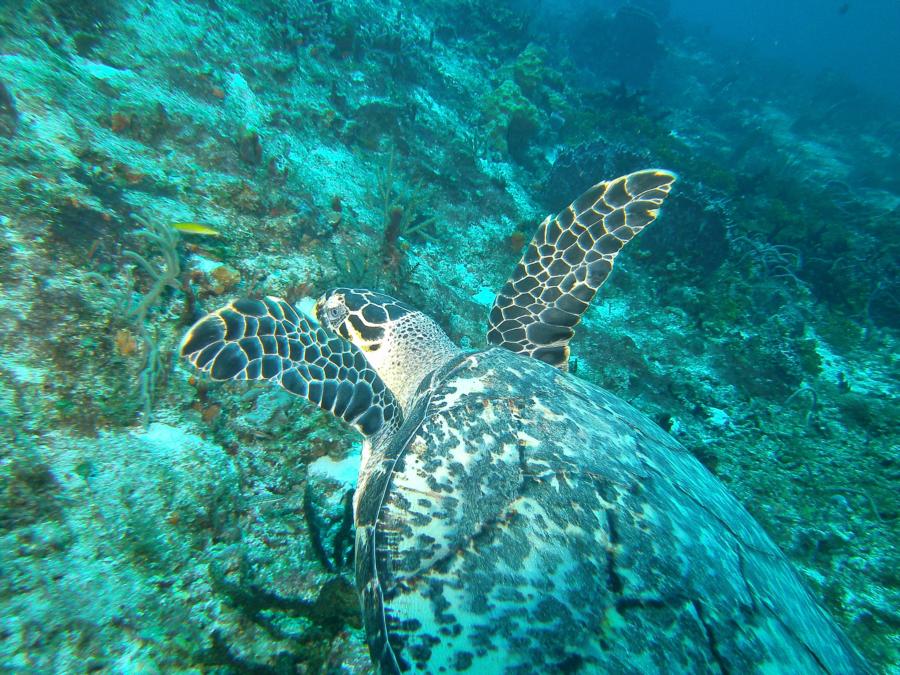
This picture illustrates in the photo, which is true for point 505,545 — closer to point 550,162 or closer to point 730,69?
point 550,162

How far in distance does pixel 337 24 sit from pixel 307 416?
7.28 meters

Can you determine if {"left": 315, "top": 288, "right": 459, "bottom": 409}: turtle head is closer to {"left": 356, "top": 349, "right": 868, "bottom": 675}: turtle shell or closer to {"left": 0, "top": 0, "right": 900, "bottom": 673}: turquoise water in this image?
{"left": 0, "top": 0, "right": 900, "bottom": 673}: turquoise water

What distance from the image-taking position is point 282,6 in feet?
19.5

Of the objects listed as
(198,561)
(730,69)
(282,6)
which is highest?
(730,69)

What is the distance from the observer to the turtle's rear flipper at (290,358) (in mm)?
2055

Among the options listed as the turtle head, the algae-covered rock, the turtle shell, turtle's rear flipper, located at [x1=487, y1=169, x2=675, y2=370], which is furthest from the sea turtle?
the algae-covered rock

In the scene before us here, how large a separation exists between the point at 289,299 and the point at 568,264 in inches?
91.3

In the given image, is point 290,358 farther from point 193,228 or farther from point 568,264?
point 568,264

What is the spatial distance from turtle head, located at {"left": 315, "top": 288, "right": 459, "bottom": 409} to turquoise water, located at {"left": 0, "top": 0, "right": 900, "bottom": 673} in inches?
19.6

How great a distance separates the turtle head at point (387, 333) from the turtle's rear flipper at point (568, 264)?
30.2 inches

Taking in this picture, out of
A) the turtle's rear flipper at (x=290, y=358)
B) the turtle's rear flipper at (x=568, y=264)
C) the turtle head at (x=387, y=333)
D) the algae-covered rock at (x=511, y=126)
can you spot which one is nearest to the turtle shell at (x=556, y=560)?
the turtle's rear flipper at (x=290, y=358)

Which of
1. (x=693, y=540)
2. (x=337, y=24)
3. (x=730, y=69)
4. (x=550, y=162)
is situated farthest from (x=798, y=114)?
(x=693, y=540)

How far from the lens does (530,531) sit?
1.49m

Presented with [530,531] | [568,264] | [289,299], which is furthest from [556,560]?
[289,299]
